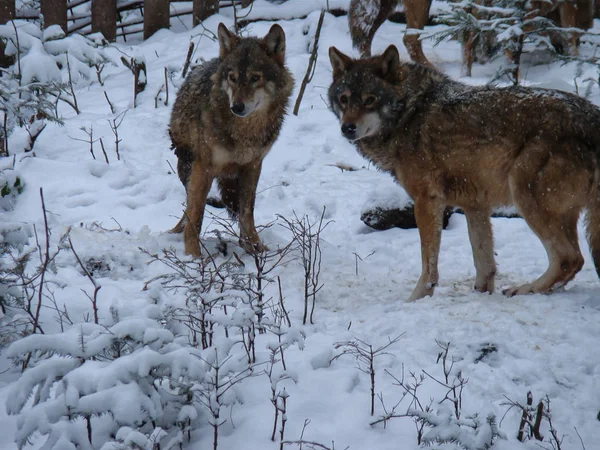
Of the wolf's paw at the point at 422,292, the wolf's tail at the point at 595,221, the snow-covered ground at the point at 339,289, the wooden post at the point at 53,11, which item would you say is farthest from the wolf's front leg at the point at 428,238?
the wooden post at the point at 53,11

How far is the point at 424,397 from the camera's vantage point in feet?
10.5

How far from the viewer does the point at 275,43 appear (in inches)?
230

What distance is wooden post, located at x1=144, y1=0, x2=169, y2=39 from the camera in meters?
15.5

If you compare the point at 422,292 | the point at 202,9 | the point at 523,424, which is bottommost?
the point at 422,292

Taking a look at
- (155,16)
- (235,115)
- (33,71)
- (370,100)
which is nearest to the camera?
(370,100)

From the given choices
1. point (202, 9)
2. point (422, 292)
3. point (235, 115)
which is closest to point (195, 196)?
point (235, 115)

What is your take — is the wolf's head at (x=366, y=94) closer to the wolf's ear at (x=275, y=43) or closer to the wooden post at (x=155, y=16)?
the wolf's ear at (x=275, y=43)

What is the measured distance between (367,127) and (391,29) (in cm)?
1051

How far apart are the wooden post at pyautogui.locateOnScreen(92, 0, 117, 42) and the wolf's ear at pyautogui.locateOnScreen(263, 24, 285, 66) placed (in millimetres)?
11343

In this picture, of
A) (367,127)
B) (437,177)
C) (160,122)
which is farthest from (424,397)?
(160,122)

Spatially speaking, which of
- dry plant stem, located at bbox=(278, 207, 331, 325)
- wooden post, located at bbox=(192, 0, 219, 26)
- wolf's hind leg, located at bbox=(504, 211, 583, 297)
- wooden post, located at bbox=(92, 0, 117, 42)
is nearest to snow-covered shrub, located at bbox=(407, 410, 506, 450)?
dry plant stem, located at bbox=(278, 207, 331, 325)

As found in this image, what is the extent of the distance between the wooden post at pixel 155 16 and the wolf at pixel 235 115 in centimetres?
1053

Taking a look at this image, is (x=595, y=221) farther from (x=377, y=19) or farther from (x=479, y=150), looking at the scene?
(x=377, y=19)

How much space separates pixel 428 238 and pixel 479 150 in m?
0.87
